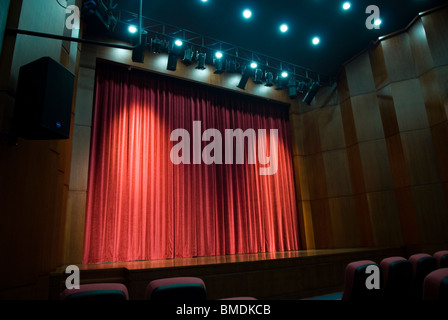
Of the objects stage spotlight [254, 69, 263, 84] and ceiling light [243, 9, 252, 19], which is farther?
stage spotlight [254, 69, 263, 84]

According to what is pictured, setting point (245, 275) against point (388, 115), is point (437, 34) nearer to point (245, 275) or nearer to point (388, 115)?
point (388, 115)

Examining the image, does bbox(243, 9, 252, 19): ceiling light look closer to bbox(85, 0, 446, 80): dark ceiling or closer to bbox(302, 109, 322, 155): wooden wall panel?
bbox(85, 0, 446, 80): dark ceiling

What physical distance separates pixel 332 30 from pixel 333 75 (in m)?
1.51

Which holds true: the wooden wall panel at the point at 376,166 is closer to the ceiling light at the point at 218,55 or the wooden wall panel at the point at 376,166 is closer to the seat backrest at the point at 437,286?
the ceiling light at the point at 218,55

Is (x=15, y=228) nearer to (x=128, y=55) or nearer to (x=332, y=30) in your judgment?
(x=128, y=55)

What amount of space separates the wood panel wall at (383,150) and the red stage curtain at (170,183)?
0.78 m

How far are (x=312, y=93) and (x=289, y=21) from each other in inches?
76.0

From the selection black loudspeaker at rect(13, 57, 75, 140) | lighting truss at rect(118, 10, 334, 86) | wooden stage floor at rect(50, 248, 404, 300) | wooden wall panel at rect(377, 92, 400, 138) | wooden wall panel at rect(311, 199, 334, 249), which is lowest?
wooden stage floor at rect(50, 248, 404, 300)

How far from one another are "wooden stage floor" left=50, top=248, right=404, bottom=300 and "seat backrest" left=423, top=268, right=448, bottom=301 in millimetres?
2623

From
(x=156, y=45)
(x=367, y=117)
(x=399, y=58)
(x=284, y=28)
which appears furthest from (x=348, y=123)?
(x=156, y=45)

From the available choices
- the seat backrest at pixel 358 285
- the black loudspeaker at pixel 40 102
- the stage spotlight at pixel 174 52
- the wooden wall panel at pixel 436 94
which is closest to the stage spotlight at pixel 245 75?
the stage spotlight at pixel 174 52

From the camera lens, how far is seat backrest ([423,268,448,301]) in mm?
1320

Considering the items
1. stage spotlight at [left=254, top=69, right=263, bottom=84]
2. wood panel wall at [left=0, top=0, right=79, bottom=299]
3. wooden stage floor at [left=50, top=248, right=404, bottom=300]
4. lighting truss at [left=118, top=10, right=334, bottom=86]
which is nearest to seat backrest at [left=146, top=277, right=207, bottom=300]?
wood panel wall at [left=0, top=0, right=79, bottom=299]

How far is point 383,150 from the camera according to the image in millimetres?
6188
